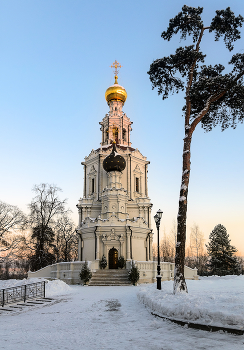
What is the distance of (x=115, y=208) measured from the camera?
34406 mm

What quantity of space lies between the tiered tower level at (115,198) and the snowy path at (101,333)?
2143 centimetres

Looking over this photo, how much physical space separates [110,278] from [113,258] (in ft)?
20.5

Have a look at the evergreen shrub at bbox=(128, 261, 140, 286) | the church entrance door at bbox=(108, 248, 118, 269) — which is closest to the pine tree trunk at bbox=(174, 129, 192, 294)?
the evergreen shrub at bbox=(128, 261, 140, 286)

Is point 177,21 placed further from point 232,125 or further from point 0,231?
point 0,231

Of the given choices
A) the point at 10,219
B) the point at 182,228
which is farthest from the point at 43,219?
the point at 182,228

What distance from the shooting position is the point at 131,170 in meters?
39.8

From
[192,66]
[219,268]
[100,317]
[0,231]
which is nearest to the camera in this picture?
[100,317]

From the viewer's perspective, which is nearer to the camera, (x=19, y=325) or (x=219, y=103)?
(x=19, y=325)

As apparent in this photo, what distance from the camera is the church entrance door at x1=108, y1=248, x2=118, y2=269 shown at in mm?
31578

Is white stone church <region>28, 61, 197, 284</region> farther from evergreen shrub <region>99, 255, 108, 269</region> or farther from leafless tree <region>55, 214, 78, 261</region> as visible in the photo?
leafless tree <region>55, 214, 78, 261</region>

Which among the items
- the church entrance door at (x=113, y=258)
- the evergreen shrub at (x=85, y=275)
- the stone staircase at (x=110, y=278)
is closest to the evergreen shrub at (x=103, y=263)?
the stone staircase at (x=110, y=278)

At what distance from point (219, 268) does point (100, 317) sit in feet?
115

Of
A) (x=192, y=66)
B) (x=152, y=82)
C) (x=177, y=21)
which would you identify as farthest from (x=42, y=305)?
(x=177, y=21)

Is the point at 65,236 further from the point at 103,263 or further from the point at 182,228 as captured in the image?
the point at 182,228
